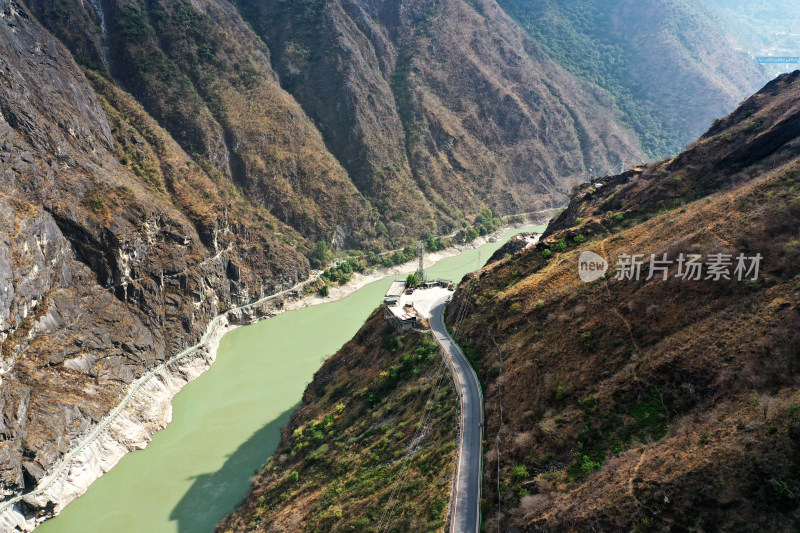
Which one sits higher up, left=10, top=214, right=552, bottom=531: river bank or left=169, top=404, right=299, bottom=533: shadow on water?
left=10, top=214, right=552, bottom=531: river bank

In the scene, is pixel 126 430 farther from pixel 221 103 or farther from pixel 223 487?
pixel 221 103

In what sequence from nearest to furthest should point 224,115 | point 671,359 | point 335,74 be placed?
point 671,359 < point 224,115 < point 335,74

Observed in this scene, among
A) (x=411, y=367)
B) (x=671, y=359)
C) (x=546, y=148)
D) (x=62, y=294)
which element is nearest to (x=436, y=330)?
(x=411, y=367)

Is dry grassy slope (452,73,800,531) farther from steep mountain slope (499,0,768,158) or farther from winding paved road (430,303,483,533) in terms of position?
steep mountain slope (499,0,768,158)

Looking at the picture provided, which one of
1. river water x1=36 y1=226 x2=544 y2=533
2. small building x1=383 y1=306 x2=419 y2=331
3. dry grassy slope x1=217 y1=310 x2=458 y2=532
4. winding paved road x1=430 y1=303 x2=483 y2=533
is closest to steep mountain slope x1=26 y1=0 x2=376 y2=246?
river water x1=36 y1=226 x2=544 y2=533

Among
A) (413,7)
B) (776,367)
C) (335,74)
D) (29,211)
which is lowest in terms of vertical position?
(776,367)

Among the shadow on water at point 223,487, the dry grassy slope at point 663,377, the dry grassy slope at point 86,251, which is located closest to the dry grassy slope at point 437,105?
the dry grassy slope at point 86,251

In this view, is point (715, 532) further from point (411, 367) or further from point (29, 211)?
point (29, 211)

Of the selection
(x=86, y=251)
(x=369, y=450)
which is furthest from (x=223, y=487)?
(x=86, y=251)
